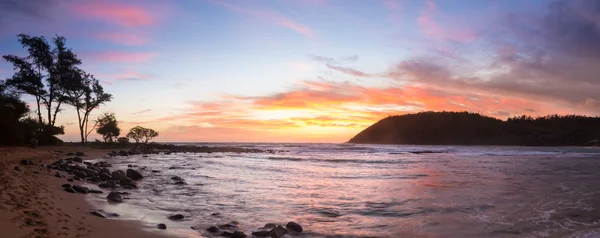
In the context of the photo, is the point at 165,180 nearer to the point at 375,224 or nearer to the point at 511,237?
the point at 375,224

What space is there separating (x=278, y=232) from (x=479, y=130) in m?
102

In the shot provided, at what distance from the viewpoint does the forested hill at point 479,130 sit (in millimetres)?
75562

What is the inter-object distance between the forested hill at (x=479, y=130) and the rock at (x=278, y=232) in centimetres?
8044

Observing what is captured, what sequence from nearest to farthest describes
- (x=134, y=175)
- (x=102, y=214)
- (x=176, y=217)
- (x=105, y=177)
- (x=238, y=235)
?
(x=238, y=235)
(x=102, y=214)
(x=176, y=217)
(x=105, y=177)
(x=134, y=175)

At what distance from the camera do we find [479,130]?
96.4 m

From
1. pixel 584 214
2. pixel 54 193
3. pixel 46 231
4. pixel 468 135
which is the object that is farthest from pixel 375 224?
pixel 468 135

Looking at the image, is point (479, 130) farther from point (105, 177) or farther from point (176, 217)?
point (176, 217)

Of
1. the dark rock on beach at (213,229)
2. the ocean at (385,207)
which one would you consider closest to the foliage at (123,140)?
the ocean at (385,207)

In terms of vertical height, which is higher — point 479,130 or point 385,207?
point 479,130

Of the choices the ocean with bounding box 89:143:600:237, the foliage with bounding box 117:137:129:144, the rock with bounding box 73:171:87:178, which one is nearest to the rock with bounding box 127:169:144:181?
the ocean with bounding box 89:143:600:237

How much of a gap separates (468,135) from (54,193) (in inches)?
4094

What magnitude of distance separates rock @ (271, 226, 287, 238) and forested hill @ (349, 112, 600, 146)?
8044cm

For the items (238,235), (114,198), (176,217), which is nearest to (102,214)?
(176,217)

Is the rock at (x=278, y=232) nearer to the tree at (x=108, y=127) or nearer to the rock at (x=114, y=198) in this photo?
the rock at (x=114, y=198)
